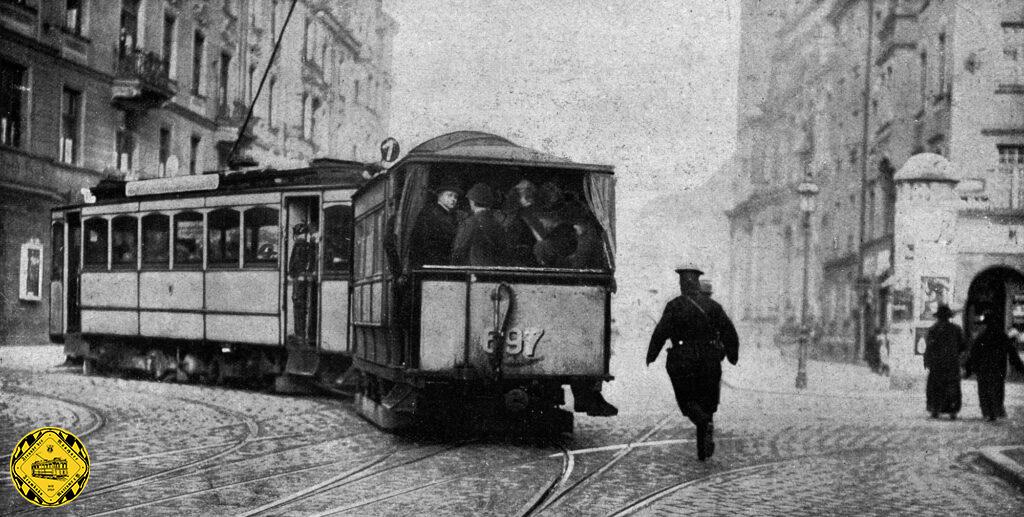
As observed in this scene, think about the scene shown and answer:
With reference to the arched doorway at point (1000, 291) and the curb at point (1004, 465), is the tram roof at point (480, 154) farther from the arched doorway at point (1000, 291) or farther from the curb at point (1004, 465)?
the arched doorway at point (1000, 291)

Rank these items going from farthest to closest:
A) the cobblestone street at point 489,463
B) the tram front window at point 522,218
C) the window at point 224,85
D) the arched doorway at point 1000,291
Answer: the window at point 224,85 → the arched doorway at point 1000,291 → the tram front window at point 522,218 → the cobblestone street at point 489,463

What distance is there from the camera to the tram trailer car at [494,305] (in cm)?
1237

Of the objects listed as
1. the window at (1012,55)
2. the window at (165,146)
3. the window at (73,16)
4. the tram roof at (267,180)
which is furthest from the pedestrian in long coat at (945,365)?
the window at (165,146)

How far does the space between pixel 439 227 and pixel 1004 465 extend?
18.6 ft

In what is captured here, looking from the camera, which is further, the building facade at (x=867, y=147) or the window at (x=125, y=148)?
the window at (x=125, y=148)

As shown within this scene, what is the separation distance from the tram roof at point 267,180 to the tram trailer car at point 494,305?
5000 millimetres

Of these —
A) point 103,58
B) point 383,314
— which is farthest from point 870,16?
point 383,314

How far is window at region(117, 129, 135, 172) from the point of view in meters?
31.7

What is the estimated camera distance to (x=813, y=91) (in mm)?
49031

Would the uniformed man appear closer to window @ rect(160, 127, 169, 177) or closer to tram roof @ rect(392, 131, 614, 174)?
tram roof @ rect(392, 131, 614, 174)

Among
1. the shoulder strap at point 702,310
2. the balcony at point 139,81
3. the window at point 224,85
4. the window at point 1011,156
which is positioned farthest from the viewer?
the window at point 224,85

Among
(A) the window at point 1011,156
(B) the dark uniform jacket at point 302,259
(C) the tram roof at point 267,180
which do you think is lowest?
(B) the dark uniform jacket at point 302,259

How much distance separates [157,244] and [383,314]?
9229 millimetres

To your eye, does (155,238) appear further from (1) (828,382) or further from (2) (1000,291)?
(2) (1000,291)
